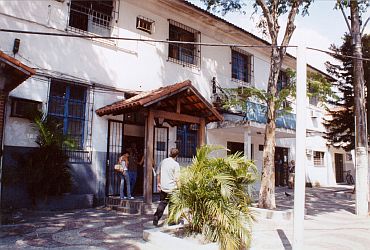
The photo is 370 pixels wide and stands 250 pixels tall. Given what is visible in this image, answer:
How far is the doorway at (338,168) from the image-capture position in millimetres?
25434

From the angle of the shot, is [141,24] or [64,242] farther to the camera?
[141,24]

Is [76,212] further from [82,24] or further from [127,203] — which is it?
[82,24]

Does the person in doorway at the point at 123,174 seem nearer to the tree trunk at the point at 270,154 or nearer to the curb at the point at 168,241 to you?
the curb at the point at 168,241

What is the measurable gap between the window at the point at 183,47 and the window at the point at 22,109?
19.8 ft

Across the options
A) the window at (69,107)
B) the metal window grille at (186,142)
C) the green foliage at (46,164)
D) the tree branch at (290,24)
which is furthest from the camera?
the metal window grille at (186,142)

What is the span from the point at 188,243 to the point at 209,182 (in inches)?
43.1

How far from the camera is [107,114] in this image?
10211 mm

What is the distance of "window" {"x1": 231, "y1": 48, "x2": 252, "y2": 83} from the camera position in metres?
16.3

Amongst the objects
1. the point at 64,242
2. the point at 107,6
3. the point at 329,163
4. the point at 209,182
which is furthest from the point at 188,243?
the point at 329,163

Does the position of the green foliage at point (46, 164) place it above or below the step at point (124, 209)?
above

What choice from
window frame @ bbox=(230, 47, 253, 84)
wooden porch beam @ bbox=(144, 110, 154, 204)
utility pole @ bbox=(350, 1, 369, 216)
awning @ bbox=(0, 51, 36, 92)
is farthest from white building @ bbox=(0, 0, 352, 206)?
utility pole @ bbox=(350, 1, 369, 216)

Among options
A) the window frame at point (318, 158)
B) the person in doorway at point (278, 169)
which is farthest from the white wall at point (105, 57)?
the window frame at point (318, 158)

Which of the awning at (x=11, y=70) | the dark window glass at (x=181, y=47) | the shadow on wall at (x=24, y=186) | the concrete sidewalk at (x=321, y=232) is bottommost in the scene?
the concrete sidewalk at (x=321, y=232)

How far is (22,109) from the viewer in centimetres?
874
